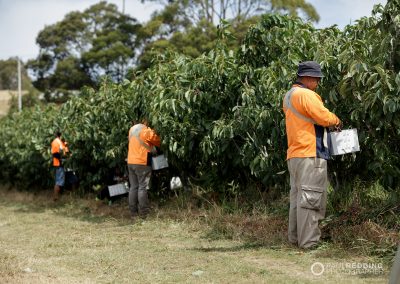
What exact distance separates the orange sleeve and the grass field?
1.36 m

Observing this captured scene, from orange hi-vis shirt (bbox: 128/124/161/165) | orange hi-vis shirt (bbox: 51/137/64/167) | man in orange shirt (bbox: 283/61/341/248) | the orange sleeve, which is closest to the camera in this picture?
the orange sleeve

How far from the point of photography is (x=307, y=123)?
6.55 m

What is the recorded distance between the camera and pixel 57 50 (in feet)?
156

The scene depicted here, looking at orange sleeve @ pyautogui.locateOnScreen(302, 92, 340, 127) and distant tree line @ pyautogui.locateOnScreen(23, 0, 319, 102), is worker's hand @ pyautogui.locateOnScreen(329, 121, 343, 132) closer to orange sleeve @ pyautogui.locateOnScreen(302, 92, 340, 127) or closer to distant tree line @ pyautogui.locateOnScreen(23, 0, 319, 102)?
orange sleeve @ pyautogui.locateOnScreen(302, 92, 340, 127)

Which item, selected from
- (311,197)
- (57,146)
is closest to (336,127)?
(311,197)

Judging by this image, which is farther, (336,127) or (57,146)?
(57,146)

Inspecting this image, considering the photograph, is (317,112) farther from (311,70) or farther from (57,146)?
(57,146)

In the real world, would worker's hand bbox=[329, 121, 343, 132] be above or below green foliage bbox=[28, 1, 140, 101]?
below

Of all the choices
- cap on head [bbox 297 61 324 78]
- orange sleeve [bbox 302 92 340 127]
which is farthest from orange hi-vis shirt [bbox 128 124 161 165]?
orange sleeve [bbox 302 92 340 127]

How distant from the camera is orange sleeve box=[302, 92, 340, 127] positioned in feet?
21.0

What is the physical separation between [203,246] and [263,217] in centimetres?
109

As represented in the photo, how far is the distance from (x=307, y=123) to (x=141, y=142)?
172 inches

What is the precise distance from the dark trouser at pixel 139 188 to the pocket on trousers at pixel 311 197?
4306 mm

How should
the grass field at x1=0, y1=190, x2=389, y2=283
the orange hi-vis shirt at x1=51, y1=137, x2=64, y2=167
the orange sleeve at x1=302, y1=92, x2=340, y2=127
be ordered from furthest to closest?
the orange hi-vis shirt at x1=51, y1=137, x2=64, y2=167 < the orange sleeve at x1=302, y1=92, x2=340, y2=127 < the grass field at x1=0, y1=190, x2=389, y2=283
